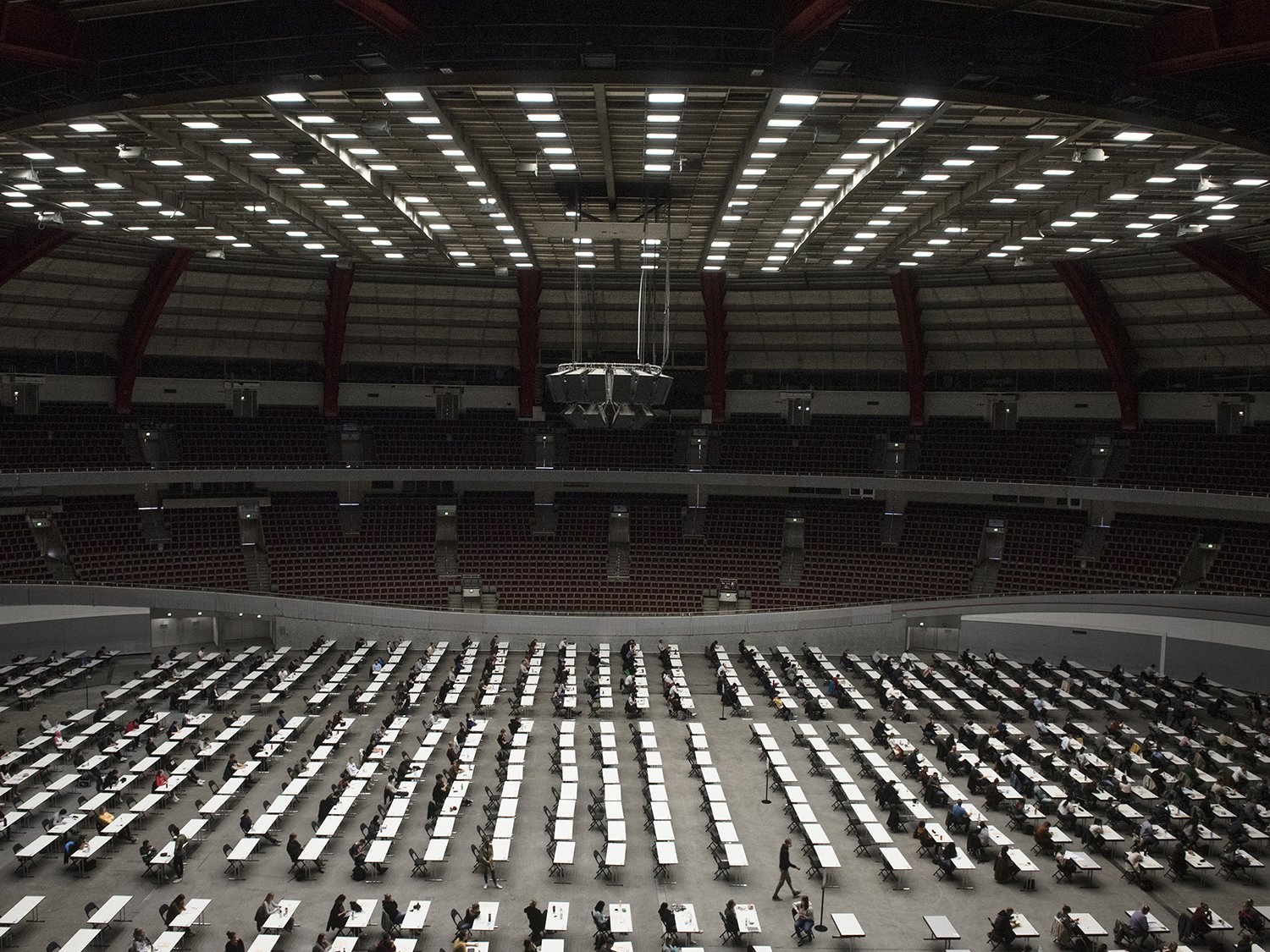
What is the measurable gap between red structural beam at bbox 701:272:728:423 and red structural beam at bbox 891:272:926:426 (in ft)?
23.5

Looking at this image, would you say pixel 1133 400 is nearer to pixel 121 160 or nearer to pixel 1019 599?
pixel 1019 599

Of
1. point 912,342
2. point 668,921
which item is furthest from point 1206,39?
point 912,342

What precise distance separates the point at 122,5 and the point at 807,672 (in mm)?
28697

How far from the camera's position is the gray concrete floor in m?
17.0

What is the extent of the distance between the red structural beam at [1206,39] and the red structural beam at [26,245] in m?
30.5

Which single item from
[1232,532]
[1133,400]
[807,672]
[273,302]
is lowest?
[807,672]

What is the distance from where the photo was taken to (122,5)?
14.4 metres

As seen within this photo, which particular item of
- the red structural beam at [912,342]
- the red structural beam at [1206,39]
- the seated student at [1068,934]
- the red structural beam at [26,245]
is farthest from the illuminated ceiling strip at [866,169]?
the red structural beam at [26,245]

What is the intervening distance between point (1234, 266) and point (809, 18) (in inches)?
947

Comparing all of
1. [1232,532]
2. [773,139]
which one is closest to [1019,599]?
[1232,532]

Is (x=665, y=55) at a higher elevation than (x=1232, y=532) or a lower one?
higher

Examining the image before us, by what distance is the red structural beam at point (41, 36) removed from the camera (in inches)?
551

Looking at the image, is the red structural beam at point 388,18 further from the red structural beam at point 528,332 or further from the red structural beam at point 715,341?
the red structural beam at point 715,341

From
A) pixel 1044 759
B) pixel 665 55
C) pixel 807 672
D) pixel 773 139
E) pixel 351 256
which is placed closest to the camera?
pixel 665 55
